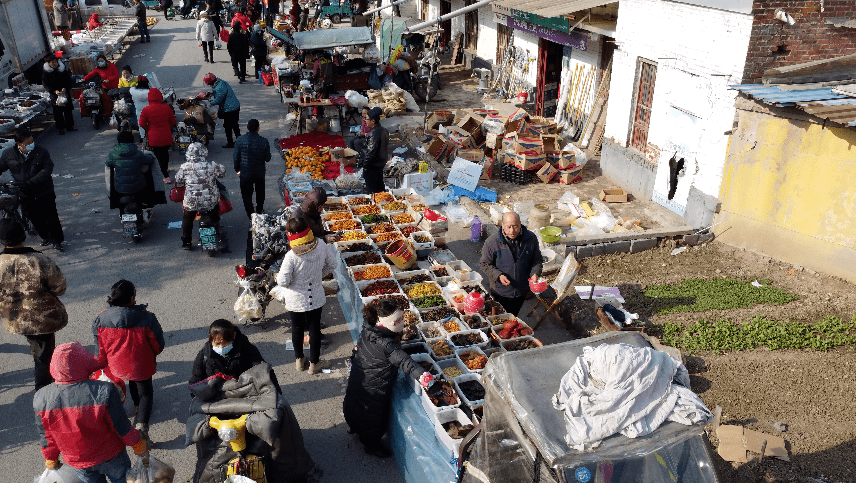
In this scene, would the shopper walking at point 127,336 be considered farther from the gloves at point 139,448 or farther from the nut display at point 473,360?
the nut display at point 473,360

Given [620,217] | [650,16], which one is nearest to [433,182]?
[620,217]

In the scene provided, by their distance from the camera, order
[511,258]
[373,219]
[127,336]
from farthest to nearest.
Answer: [373,219], [511,258], [127,336]

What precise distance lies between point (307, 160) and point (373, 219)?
14.0 feet

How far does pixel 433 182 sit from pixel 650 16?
18.1 ft

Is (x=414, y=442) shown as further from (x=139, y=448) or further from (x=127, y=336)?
(x=127, y=336)

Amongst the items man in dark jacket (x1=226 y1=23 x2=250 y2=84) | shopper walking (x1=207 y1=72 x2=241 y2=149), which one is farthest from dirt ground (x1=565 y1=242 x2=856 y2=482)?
man in dark jacket (x1=226 y1=23 x2=250 y2=84)

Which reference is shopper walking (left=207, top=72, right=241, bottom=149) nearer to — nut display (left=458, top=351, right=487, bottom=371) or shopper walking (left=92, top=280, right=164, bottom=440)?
shopper walking (left=92, top=280, right=164, bottom=440)

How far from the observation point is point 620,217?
12328 millimetres

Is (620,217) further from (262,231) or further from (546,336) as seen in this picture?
(262,231)

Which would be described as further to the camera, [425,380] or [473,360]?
[473,360]

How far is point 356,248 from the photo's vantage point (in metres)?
9.40

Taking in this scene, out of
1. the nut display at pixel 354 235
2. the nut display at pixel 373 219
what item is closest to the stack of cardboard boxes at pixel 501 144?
the nut display at pixel 373 219

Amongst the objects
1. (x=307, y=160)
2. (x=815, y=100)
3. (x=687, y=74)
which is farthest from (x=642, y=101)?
(x=307, y=160)

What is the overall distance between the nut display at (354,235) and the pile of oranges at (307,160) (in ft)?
12.6
